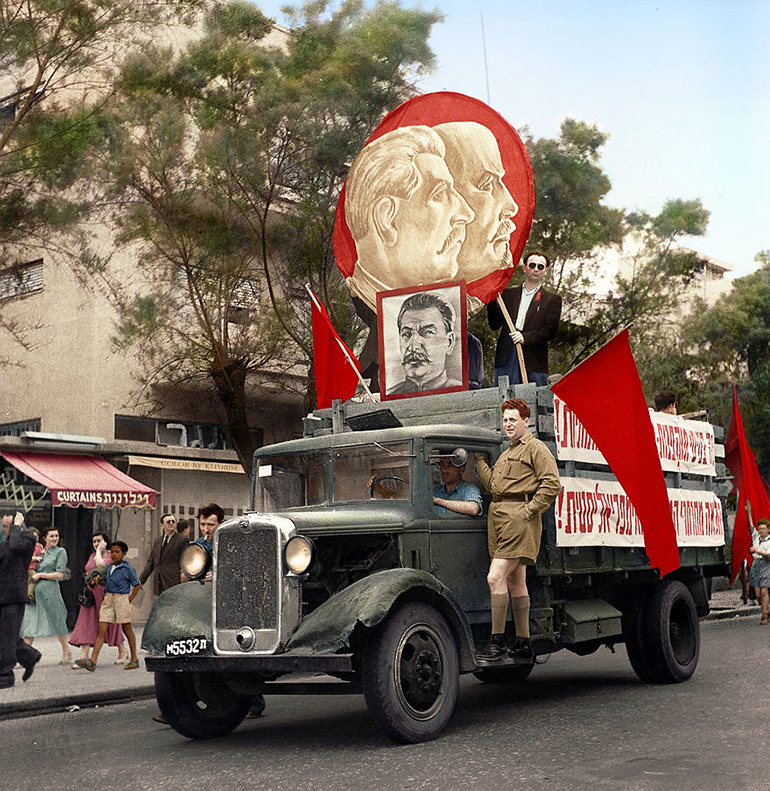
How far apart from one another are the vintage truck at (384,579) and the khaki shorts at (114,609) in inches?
227

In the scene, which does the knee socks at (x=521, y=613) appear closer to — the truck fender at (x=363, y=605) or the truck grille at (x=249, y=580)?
the truck fender at (x=363, y=605)

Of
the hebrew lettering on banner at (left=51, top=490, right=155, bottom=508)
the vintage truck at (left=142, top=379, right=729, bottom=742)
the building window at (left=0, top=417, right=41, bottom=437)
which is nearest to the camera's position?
the vintage truck at (left=142, top=379, right=729, bottom=742)

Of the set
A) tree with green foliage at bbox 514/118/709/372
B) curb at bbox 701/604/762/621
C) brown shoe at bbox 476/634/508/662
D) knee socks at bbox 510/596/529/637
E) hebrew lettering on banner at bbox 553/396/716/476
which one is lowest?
curb at bbox 701/604/762/621

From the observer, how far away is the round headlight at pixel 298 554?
783cm

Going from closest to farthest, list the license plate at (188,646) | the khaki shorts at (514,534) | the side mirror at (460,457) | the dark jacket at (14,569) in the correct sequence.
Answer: the license plate at (188,646), the khaki shorts at (514,534), the side mirror at (460,457), the dark jacket at (14,569)

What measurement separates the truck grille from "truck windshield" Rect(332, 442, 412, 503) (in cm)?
96

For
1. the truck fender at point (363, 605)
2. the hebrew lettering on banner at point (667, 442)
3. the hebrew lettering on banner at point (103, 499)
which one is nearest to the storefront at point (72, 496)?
the hebrew lettering on banner at point (103, 499)

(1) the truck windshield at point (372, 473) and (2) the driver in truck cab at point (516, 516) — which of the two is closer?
(2) the driver in truck cab at point (516, 516)

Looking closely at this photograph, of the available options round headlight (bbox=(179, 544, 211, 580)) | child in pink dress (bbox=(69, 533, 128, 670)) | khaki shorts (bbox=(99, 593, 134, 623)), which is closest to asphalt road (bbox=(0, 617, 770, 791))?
round headlight (bbox=(179, 544, 211, 580))

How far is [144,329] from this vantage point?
22000 mm

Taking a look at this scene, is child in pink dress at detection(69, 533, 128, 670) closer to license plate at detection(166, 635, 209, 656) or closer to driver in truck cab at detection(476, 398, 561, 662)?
license plate at detection(166, 635, 209, 656)

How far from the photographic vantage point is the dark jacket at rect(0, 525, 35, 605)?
11.7m

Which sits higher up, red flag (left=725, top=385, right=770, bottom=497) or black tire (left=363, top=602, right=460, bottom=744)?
red flag (left=725, top=385, right=770, bottom=497)

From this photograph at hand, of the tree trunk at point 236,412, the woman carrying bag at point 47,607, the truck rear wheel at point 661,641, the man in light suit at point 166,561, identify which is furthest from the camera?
the tree trunk at point 236,412
